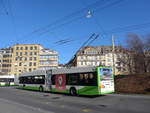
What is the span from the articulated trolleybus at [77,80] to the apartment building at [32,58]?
56.0m

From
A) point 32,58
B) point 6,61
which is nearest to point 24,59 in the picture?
point 32,58

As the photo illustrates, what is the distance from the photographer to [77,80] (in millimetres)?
15828

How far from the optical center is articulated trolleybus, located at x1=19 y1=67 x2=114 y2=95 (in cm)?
1403

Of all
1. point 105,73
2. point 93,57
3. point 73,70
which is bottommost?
point 105,73

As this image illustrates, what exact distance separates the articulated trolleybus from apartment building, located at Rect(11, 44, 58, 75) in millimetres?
55974

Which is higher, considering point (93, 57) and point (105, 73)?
point (93, 57)

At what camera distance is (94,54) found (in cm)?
7512

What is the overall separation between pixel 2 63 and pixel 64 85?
80.4 m

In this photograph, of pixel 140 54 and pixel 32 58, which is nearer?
pixel 140 54

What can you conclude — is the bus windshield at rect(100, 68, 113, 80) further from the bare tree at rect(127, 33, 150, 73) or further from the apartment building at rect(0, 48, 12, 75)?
the apartment building at rect(0, 48, 12, 75)

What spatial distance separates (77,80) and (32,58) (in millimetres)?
72636

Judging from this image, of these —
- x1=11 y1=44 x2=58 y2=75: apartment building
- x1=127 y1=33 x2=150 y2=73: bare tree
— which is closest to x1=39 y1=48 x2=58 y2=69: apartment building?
x1=11 y1=44 x2=58 y2=75: apartment building

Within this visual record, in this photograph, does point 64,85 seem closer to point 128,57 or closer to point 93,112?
point 93,112

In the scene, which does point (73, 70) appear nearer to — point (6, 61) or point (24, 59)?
point (24, 59)
